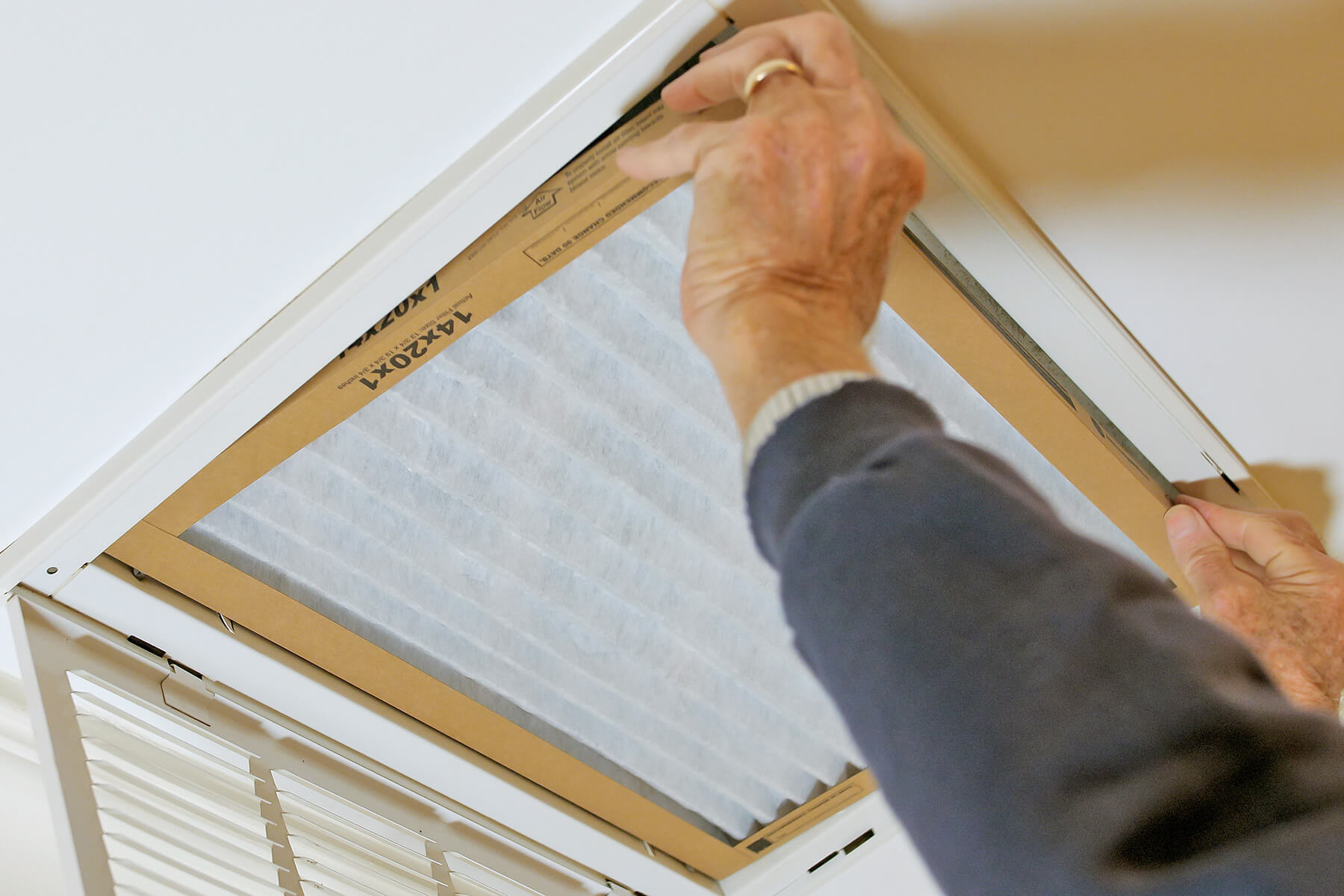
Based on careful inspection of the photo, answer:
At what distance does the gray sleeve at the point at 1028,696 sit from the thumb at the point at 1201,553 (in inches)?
24.6

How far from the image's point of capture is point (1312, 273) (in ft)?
2.76

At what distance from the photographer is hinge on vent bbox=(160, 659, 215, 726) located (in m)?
0.94

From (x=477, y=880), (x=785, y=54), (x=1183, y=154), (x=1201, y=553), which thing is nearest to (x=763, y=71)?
(x=785, y=54)

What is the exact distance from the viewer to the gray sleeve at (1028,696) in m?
0.34

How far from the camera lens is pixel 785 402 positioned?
49 cm

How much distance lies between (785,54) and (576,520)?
1.55 feet

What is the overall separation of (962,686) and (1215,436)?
719 mm

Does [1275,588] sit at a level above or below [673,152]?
below

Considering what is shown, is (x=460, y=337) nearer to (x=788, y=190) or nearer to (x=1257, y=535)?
(x=788, y=190)

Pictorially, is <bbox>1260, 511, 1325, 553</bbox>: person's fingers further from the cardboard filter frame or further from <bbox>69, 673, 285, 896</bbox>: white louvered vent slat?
<bbox>69, 673, 285, 896</bbox>: white louvered vent slat

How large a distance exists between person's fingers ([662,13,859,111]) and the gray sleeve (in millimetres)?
282

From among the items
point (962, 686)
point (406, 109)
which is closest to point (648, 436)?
point (406, 109)

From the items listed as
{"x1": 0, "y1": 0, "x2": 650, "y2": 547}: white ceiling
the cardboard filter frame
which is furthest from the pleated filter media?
{"x1": 0, "y1": 0, "x2": 650, "y2": 547}: white ceiling

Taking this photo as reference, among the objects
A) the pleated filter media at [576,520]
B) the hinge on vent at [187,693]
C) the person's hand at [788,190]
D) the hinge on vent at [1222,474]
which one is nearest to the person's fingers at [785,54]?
the person's hand at [788,190]
